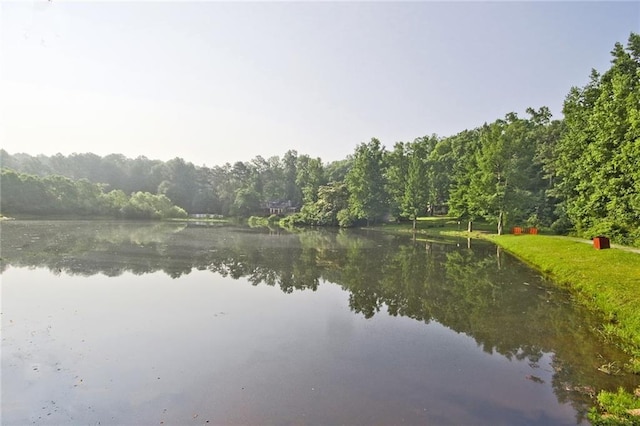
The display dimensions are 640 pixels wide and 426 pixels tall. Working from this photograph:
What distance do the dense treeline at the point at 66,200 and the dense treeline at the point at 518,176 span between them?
26.3 metres

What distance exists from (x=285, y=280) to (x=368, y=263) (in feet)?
28.7

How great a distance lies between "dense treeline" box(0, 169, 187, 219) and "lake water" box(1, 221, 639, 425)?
65464mm

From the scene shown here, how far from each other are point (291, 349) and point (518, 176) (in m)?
45.4

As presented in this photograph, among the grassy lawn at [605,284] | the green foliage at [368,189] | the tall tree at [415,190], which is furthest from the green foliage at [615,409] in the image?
the green foliage at [368,189]

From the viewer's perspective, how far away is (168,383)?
31.7 feet

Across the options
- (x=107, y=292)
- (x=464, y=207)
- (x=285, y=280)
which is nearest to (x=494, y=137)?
(x=464, y=207)

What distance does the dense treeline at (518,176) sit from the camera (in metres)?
30.1

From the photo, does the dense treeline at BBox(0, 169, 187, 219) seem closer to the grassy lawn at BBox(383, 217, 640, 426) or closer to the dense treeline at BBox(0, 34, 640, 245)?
the dense treeline at BBox(0, 34, 640, 245)

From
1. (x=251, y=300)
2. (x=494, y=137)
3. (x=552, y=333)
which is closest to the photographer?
(x=552, y=333)

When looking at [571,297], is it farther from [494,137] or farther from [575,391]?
[494,137]

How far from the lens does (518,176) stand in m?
48.1

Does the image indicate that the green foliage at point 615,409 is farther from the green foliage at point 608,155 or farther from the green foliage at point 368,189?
the green foliage at point 368,189

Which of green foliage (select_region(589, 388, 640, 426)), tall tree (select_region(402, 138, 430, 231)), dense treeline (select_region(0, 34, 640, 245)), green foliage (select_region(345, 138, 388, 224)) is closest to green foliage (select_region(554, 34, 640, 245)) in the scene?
dense treeline (select_region(0, 34, 640, 245))

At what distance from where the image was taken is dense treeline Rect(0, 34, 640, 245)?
3006 cm
